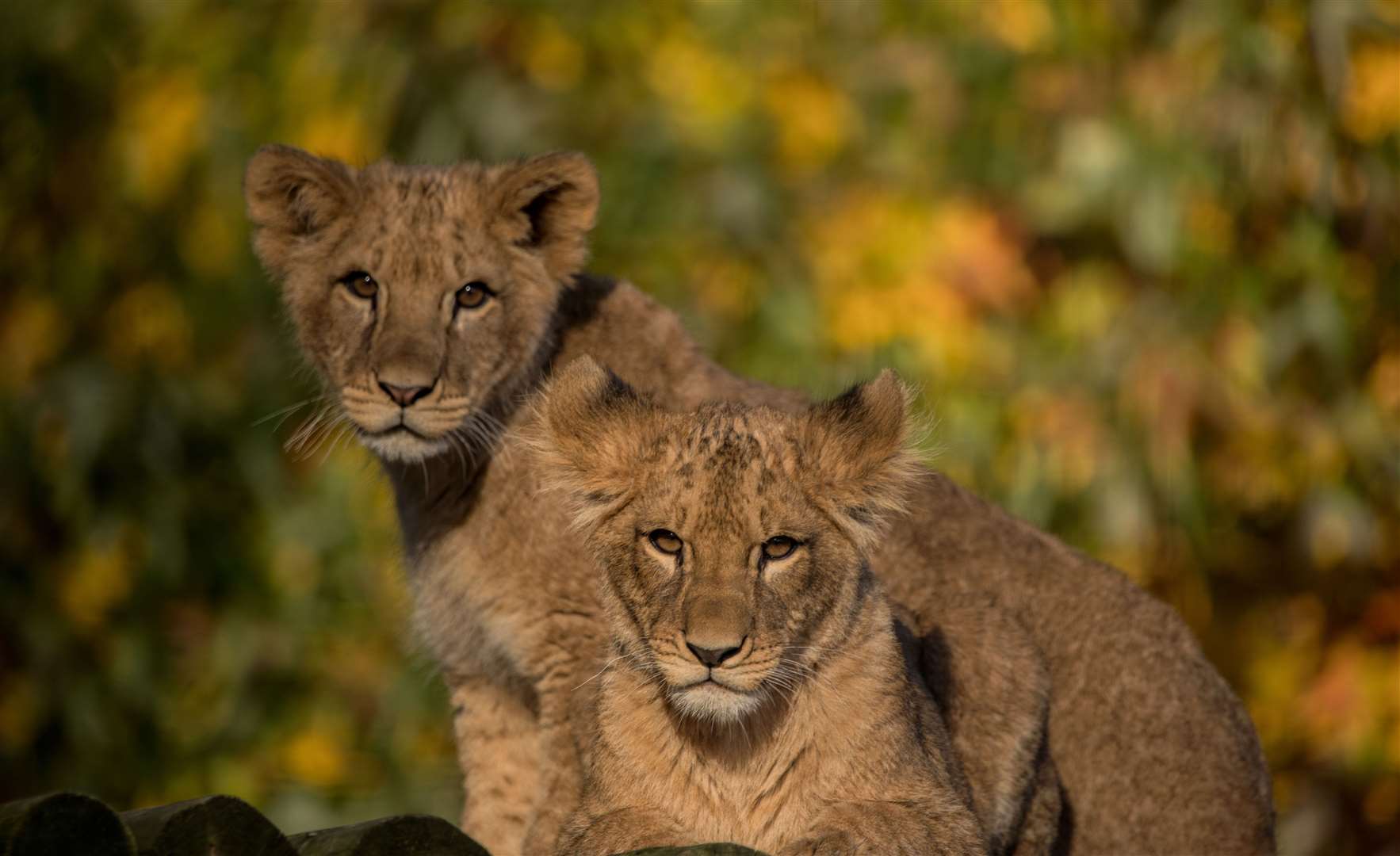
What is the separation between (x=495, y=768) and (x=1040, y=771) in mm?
1802

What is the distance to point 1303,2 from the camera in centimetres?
1027


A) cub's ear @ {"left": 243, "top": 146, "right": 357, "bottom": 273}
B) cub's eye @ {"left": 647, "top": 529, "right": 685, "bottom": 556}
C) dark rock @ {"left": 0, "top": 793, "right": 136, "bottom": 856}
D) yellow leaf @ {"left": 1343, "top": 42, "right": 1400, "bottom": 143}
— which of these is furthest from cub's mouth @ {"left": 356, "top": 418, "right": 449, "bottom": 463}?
yellow leaf @ {"left": 1343, "top": 42, "right": 1400, "bottom": 143}

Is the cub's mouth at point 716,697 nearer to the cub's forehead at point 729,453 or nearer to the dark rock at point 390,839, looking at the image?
the cub's forehead at point 729,453

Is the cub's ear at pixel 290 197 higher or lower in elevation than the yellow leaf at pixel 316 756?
higher

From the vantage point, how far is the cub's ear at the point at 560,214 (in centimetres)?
589

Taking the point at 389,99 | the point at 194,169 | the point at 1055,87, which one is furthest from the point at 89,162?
the point at 1055,87

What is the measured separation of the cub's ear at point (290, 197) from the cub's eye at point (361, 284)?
232 millimetres

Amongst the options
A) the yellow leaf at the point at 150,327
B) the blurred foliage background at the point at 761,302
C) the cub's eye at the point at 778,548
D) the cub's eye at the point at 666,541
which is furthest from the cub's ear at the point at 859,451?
the yellow leaf at the point at 150,327

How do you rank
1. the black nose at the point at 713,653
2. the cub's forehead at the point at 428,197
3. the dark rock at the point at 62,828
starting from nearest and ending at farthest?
the dark rock at the point at 62,828
the black nose at the point at 713,653
the cub's forehead at the point at 428,197

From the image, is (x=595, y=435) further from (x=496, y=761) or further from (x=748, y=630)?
(x=496, y=761)

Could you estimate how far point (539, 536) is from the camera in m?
5.87

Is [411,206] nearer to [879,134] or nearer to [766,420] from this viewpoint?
[766,420]

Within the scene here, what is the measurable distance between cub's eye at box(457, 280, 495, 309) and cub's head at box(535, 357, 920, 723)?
3.72 feet

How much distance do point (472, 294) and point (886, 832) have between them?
2170 mm
